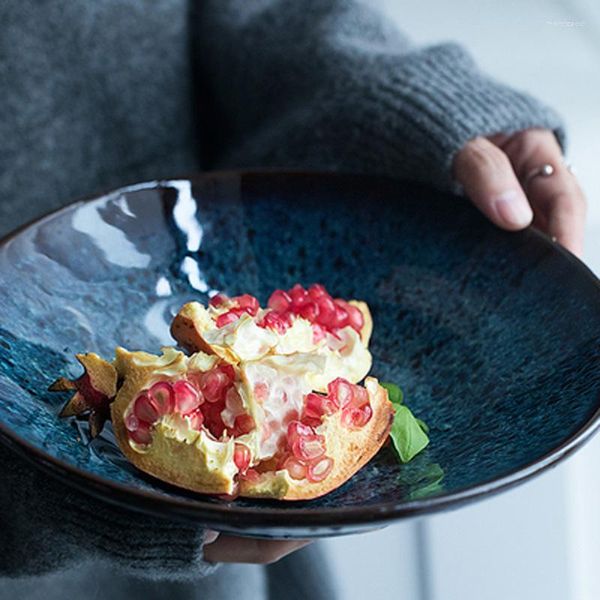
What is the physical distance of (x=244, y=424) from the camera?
1.55 feet

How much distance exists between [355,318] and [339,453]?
0.38 feet

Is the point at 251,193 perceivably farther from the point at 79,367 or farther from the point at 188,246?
the point at 79,367

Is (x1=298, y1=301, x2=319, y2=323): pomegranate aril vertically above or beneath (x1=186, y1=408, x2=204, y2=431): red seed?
above

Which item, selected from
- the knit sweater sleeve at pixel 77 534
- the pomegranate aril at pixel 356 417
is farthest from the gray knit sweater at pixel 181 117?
the pomegranate aril at pixel 356 417

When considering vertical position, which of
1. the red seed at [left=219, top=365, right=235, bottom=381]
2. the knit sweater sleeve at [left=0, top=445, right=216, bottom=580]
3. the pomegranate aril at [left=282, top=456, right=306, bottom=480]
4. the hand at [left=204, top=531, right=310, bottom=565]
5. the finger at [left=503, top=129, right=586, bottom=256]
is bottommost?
the knit sweater sleeve at [left=0, top=445, right=216, bottom=580]

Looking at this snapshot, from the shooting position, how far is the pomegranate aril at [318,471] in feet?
1.53

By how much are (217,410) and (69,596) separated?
0.89 ft

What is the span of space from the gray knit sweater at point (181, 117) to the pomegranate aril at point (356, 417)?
107 mm

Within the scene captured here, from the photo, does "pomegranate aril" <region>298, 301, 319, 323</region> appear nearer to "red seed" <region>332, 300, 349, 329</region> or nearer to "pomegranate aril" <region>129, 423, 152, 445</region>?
"red seed" <region>332, 300, 349, 329</region>

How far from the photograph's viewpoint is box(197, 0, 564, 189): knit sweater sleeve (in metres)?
0.71

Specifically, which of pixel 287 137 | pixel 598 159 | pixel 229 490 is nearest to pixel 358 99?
pixel 287 137

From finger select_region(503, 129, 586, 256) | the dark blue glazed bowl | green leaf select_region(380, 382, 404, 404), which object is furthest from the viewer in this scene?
finger select_region(503, 129, 586, 256)

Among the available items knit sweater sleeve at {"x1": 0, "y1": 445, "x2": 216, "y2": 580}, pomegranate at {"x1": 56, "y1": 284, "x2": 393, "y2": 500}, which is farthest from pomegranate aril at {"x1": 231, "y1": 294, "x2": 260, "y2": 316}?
knit sweater sleeve at {"x1": 0, "y1": 445, "x2": 216, "y2": 580}

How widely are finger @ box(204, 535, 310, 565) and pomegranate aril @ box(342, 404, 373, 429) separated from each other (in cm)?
7
